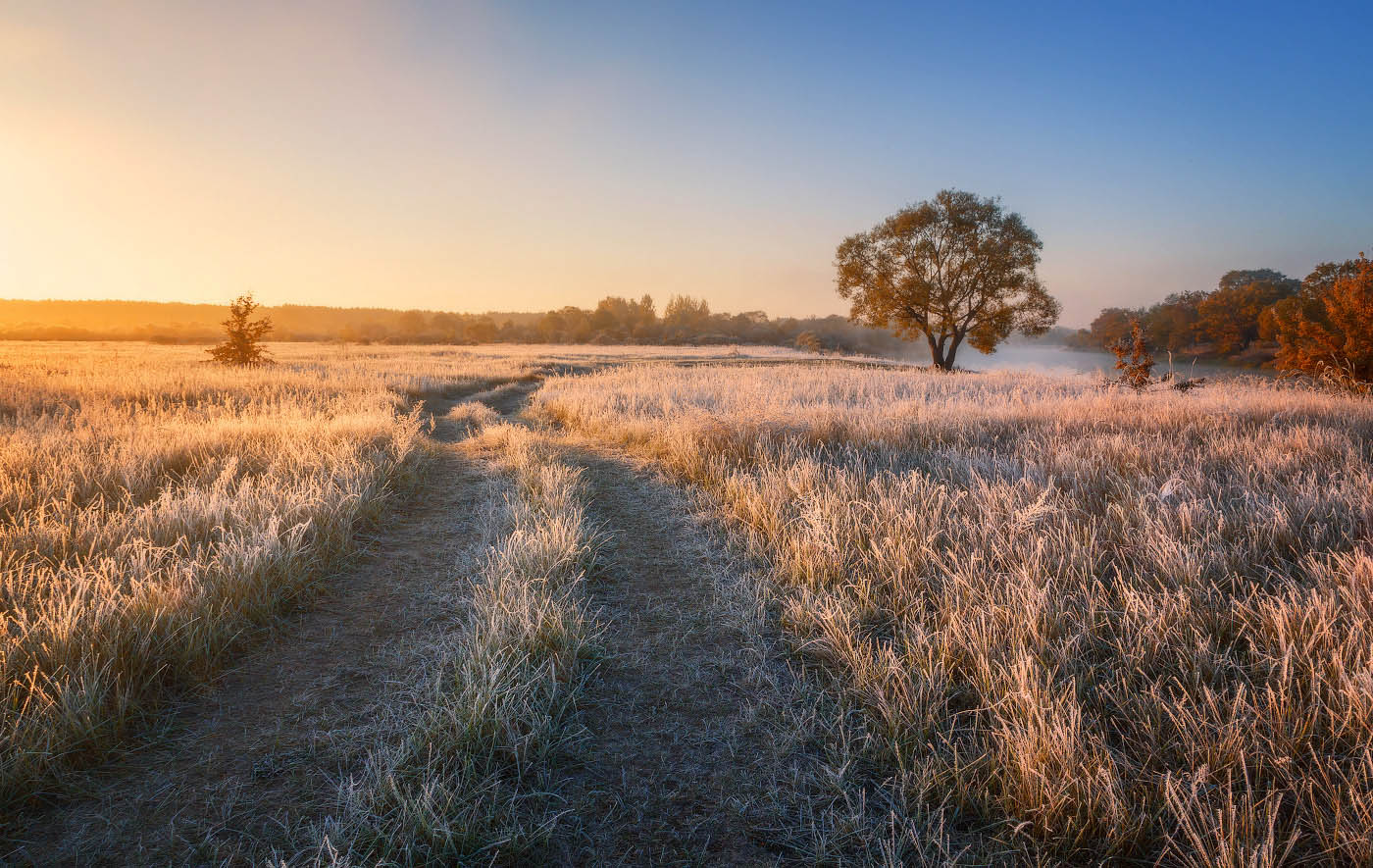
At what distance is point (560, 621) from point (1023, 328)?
109 ft

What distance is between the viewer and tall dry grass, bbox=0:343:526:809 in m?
2.44

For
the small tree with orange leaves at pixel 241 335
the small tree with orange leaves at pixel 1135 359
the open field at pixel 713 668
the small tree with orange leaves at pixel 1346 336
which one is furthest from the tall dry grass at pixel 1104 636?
the small tree with orange leaves at pixel 241 335

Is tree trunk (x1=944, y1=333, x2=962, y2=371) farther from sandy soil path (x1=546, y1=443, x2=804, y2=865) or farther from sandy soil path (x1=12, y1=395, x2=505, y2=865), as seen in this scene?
sandy soil path (x1=12, y1=395, x2=505, y2=865)

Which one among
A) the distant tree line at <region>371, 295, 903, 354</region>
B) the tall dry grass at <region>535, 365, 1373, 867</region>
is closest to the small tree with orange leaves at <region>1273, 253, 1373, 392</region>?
the tall dry grass at <region>535, 365, 1373, 867</region>

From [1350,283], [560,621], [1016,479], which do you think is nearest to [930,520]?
[1016,479]

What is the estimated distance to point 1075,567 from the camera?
3.40 meters

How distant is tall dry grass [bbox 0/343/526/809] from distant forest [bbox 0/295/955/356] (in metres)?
50.6

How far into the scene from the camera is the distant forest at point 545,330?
57.8 metres

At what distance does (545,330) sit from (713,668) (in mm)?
81426

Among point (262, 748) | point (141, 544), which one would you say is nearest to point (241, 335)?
point (141, 544)

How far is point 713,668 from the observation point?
3105mm

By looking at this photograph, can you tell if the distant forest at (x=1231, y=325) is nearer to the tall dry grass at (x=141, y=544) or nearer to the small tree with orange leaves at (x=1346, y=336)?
the small tree with orange leaves at (x=1346, y=336)

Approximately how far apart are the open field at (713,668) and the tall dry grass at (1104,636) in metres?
0.02

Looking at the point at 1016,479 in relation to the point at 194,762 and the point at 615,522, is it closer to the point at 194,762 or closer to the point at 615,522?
the point at 615,522
